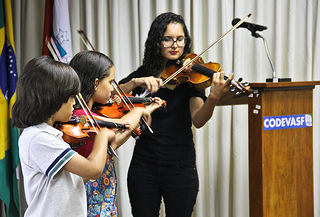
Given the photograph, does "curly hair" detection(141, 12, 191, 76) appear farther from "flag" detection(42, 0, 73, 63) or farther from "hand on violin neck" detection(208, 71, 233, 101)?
"flag" detection(42, 0, 73, 63)

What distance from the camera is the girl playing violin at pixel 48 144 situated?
3.99ft

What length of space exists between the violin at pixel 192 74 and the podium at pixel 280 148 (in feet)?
0.90

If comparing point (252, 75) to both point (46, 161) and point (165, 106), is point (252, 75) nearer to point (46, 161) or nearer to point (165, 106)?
point (165, 106)

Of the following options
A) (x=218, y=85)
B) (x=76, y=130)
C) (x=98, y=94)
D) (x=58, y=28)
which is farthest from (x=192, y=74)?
(x=58, y=28)

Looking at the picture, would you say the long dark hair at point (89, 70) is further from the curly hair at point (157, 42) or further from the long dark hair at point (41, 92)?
the curly hair at point (157, 42)

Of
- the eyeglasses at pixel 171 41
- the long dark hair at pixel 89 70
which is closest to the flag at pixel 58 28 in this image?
the eyeglasses at pixel 171 41

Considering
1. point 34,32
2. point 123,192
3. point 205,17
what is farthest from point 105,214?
point 205,17

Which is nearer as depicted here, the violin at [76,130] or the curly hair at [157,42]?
the violin at [76,130]

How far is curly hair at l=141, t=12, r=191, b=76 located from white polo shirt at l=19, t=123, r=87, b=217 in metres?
0.87

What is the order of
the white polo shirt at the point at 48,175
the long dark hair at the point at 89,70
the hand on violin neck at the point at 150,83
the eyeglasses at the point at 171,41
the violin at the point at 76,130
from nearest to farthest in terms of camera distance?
the white polo shirt at the point at 48,175 → the violin at the point at 76,130 → the long dark hair at the point at 89,70 → the hand on violin neck at the point at 150,83 → the eyeglasses at the point at 171,41

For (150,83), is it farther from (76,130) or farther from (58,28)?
(58,28)

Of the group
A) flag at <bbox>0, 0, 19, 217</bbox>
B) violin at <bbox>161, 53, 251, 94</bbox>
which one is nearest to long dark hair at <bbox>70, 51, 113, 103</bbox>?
violin at <bbox>161, 53, 251, 94</bbox>

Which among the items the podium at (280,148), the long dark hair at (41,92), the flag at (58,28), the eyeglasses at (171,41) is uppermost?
the flag at (58,28)

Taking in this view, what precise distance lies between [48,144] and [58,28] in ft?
4.65
